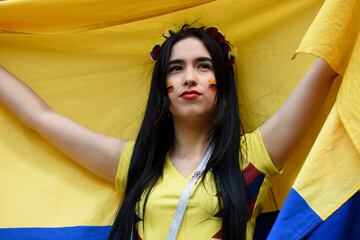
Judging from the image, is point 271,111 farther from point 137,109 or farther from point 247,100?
point 137,109

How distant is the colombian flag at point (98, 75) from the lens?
2.43 metres

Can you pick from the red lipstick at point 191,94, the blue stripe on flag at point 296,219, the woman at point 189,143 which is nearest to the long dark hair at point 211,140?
the woman at point 189,143

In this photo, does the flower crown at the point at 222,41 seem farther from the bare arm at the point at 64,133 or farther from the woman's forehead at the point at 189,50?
the bare arm at the point at 64,133

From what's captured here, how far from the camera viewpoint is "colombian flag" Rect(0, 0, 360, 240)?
2.43m

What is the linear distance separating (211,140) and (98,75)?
0.56m

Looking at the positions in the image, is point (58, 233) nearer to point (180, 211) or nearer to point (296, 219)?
point (180, 211)

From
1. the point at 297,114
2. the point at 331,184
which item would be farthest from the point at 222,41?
the point at 331,184

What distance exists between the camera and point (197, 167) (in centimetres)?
232

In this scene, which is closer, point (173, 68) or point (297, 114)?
point (297, 114)

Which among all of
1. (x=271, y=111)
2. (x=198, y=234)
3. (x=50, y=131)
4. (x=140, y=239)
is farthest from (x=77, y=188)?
(x=271, y=111)

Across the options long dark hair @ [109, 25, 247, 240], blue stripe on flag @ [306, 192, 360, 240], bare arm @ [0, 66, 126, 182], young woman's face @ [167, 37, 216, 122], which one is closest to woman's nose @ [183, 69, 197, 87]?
young woman's face @ [167, 37, 216, 122]

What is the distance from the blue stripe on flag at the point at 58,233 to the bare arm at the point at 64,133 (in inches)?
7.8

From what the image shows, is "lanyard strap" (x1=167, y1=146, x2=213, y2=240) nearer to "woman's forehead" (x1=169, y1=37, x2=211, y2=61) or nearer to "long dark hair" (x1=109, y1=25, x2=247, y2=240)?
"long dark hair" (x1=109, y1=25, x2=247, y2=240)

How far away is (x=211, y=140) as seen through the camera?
2398 millimetres
